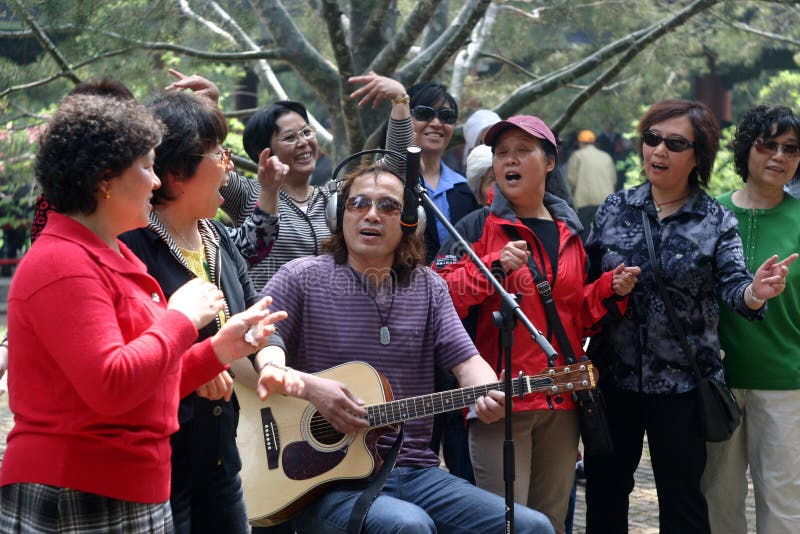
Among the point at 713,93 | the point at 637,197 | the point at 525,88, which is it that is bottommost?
the point at 637,197

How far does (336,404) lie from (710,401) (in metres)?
1.58

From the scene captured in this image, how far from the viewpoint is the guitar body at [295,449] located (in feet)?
12.2

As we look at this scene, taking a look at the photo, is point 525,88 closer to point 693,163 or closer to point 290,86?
point 693,163

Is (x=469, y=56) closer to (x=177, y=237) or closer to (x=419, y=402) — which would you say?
(x=419, y=402)

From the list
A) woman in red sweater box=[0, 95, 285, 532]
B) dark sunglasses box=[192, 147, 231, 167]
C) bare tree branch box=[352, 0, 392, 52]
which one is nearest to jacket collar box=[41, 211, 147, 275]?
woman in red sweater box=[0, 95, 285, 532]

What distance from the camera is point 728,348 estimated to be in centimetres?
456

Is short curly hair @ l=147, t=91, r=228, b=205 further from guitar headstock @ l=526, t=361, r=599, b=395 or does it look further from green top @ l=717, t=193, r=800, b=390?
green top @ l=717, t=193, r=800, b=390

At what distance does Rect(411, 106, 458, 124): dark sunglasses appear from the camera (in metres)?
5.25

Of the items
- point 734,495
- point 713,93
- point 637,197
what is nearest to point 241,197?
point 637,197

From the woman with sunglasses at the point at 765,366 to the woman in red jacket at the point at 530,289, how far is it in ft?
2.30

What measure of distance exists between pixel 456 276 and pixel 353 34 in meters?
3.32

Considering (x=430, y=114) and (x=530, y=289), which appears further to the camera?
(x=430, y=114)

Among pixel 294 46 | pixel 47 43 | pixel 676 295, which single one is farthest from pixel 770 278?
pixel 47 43

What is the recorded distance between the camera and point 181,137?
3217 millimetres
